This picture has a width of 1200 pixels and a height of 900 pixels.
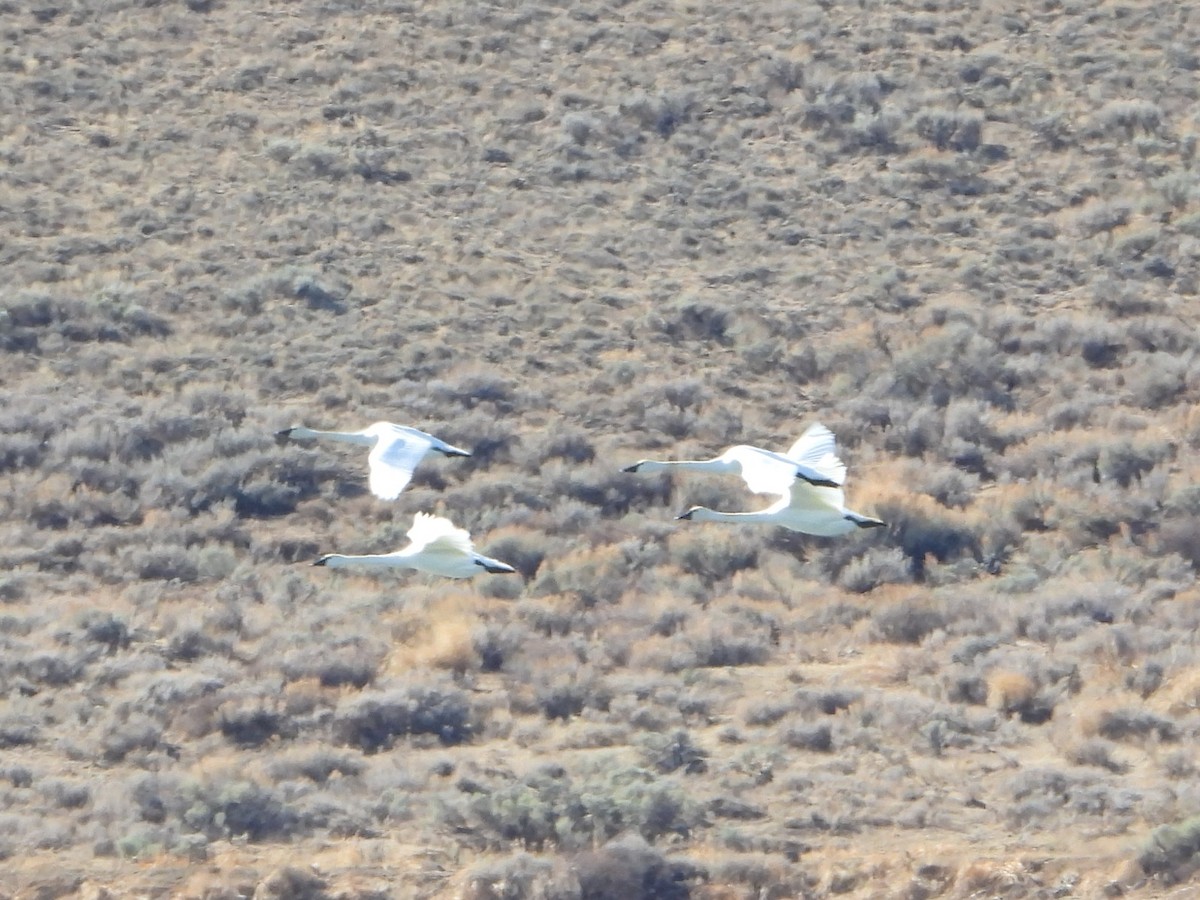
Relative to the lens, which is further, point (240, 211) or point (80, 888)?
point (240, 211)

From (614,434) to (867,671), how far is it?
24.2 ft

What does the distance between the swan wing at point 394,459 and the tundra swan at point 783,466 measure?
76.9 inches

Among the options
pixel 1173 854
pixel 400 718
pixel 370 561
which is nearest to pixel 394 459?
pixel 370 561

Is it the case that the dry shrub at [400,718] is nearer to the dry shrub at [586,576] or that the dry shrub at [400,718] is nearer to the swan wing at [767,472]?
the dry shrub at [586,576]

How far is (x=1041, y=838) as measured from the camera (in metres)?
15.4

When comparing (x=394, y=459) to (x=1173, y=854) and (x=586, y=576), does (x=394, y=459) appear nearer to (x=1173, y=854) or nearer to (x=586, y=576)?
(x=1173, y=854)

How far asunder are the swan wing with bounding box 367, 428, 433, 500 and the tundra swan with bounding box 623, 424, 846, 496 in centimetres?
195

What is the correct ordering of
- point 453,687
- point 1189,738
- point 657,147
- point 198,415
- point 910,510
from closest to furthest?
point 1189,738
point 453,687
point 910,510
point 198,415
point 657,147

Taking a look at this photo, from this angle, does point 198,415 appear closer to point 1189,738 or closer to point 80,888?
point 80,888

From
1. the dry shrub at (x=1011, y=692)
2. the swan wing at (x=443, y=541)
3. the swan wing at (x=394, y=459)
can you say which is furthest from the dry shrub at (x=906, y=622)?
the swan wing at (x=394, y=459)

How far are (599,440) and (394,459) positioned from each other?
1053cm

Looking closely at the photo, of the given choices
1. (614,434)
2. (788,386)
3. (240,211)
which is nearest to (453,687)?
(614,434)

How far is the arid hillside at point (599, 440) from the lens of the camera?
51.6 feet

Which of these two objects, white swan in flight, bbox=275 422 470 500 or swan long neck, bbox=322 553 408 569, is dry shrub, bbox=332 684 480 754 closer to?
swan long neck, bbox=322 553 408 569
